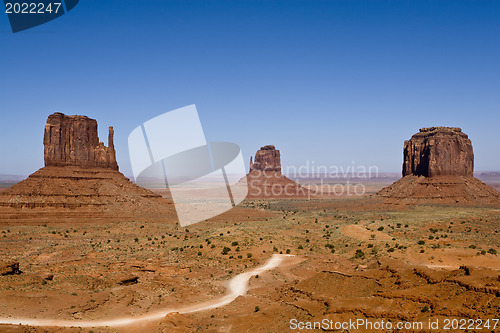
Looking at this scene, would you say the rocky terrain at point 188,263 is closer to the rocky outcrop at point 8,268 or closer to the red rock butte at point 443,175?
the rocky outcrop at point 8,268

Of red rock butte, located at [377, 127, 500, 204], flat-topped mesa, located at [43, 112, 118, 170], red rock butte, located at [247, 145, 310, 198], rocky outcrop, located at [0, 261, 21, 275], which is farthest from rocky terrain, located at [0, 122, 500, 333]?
red rock butte, located at [247, 145, 310, 198]

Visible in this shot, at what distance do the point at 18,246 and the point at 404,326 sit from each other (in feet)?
158

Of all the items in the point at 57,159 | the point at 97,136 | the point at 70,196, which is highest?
the point at 97,136

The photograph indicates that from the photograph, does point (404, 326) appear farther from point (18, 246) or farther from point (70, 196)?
point (70, 196)

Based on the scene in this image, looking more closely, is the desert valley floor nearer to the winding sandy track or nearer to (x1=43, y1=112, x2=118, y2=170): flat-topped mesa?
the winding sandy track

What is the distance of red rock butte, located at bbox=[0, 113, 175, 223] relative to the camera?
223ft

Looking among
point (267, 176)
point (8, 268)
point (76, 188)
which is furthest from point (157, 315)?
point (267, 176)

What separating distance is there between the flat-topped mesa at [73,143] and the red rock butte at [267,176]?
90695 mm

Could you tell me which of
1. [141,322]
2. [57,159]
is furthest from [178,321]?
[57,159]

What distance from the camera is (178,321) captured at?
21.3 meters

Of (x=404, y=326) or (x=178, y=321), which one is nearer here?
(x=404, y=326)

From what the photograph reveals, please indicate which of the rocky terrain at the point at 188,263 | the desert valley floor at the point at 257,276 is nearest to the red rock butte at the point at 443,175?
the rocky terrain at the point at 188,263

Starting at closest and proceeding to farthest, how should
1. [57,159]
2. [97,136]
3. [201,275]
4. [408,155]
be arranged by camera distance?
[201,275] → [57,159] → [97,136] → [408,155]

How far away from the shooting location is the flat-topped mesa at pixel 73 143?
76938mm
